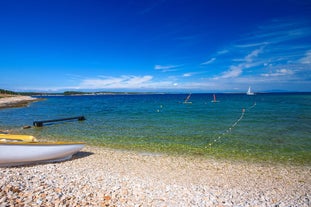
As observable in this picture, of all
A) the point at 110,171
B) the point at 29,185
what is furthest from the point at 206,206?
the point at 29,185

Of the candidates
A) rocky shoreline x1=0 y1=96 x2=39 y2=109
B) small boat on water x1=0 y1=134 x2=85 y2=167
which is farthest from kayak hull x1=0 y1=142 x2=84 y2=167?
rocky shoreline x1=0 y1=96 x2=39 y2=109

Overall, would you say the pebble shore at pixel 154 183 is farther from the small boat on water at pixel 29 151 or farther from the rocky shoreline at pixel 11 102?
the rocky shoreline at pixel 11 102

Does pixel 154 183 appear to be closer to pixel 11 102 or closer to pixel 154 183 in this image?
pixel 154 183

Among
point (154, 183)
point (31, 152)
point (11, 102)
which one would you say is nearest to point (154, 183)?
point (154, 183)

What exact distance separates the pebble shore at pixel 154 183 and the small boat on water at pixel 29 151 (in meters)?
0.36

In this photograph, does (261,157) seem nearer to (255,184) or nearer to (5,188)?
(255,184)

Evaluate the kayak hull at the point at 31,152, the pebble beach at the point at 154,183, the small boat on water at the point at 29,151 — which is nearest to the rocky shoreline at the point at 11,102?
the small boat on water at the point at 29,151

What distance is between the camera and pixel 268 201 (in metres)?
6.89

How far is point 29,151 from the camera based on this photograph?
988 centimetres

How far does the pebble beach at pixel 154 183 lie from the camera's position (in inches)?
259

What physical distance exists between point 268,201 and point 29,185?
8017 millimetres

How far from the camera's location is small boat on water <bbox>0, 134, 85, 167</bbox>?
9.45 metres

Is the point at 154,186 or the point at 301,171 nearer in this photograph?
the point at 154,186

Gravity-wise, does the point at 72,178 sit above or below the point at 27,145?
below
